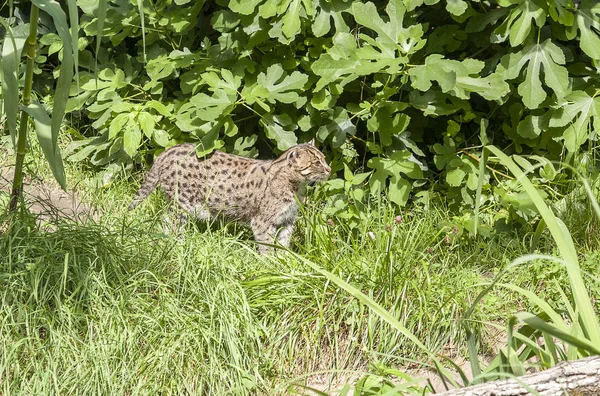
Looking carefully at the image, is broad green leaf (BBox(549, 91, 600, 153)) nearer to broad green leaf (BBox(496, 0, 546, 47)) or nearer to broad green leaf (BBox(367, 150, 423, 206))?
broad green leaf (BBox(496, 0, 546, 47))

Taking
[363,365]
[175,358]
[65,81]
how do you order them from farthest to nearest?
[363,365]
[175,358]
[65,81]

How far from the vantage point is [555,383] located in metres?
3.15

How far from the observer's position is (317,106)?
5.78 meters

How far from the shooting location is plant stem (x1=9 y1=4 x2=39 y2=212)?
159 inches

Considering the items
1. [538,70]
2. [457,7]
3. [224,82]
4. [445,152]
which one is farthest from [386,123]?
[224,82]

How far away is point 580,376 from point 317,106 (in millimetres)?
3016

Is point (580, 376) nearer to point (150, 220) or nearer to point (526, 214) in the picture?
point (526, 214)

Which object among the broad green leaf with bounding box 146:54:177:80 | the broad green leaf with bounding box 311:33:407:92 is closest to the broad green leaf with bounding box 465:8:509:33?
the broad green leaf with bounding box 311:33:407:92

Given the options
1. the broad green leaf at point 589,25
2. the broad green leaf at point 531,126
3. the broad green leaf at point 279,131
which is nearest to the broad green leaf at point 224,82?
the broad green leaf at point 279,131

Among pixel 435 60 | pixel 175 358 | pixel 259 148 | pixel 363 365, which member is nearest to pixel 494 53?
pixel 435 60

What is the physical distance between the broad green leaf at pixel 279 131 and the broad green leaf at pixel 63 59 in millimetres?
2293

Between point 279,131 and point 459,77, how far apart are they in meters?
1.29

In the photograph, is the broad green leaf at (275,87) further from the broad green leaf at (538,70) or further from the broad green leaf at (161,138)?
the broad green leaf at (538,70)

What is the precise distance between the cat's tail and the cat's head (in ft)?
2.92
